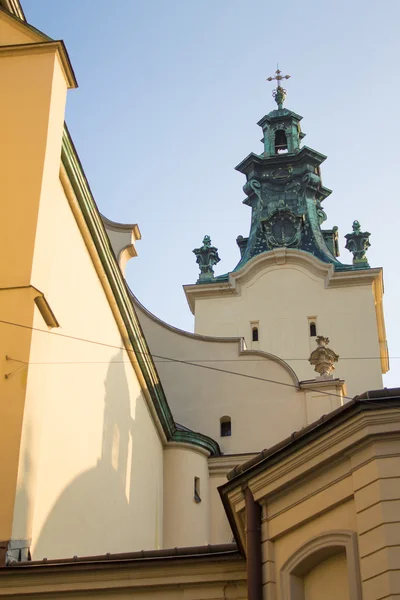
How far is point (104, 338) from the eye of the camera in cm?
1814

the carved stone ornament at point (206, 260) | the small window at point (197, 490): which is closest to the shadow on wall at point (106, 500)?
the small window at point (197, 490)

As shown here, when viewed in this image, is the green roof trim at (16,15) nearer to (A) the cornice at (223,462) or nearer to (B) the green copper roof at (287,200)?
(A) the cornice at (223,462)

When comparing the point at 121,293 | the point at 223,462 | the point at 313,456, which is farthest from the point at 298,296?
the point at 313,456

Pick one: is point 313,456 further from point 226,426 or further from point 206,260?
point 206,260

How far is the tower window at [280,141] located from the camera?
43.3 metres

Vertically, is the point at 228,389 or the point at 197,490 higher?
the point at 228,389

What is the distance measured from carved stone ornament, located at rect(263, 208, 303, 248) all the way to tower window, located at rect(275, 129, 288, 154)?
581cm

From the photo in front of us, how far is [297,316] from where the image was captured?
34938 millimetres

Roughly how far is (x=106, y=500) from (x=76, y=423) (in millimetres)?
2143

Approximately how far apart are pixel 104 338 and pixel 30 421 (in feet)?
15.7

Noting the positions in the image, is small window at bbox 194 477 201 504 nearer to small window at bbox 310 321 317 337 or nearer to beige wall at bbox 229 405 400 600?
beige wall at bbox 229 405 400 600

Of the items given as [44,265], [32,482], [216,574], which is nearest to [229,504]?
[216,574]

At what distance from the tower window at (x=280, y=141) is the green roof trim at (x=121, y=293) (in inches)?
863

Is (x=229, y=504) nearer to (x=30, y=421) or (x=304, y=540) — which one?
(x=304, y=540)
